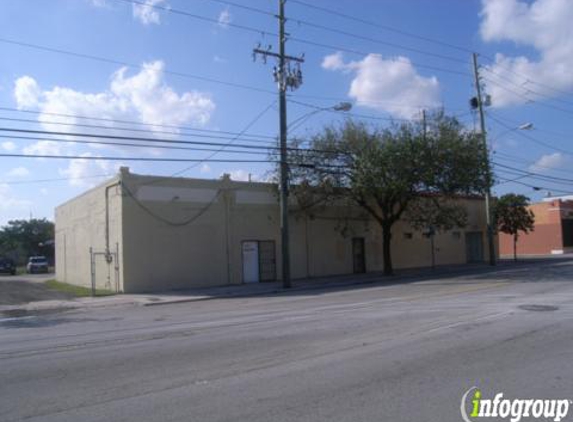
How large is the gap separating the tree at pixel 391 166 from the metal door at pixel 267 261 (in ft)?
10.4

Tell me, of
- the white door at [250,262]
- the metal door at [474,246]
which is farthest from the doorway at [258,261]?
the metal door at [474,246]

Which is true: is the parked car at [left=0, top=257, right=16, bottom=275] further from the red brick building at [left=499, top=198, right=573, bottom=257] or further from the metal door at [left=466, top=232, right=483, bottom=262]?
the red brick building at [left=499, top=198, right=573, bottom=257]

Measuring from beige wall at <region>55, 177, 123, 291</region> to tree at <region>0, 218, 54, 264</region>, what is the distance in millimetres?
45897

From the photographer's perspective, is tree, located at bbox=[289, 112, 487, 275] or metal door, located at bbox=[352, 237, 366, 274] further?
metal door, located at bbox=[352, 237, 366, 274]

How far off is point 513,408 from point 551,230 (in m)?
62.6

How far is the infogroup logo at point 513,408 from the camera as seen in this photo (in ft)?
19.5

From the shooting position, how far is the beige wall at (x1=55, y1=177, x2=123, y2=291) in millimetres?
27609

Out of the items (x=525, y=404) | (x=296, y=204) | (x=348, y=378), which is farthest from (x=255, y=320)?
(x=296, y=204)

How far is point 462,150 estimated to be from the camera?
29500 mm

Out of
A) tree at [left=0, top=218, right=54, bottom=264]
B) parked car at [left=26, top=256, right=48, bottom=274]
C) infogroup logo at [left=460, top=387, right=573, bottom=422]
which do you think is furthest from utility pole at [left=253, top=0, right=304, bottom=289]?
tree at [left=0, top=218, right=54, bottom=264]

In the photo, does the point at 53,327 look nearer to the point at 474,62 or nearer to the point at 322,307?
the point at 322,307

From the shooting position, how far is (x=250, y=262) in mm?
30828

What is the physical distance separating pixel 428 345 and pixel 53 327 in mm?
9965

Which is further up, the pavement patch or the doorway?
the doorway
